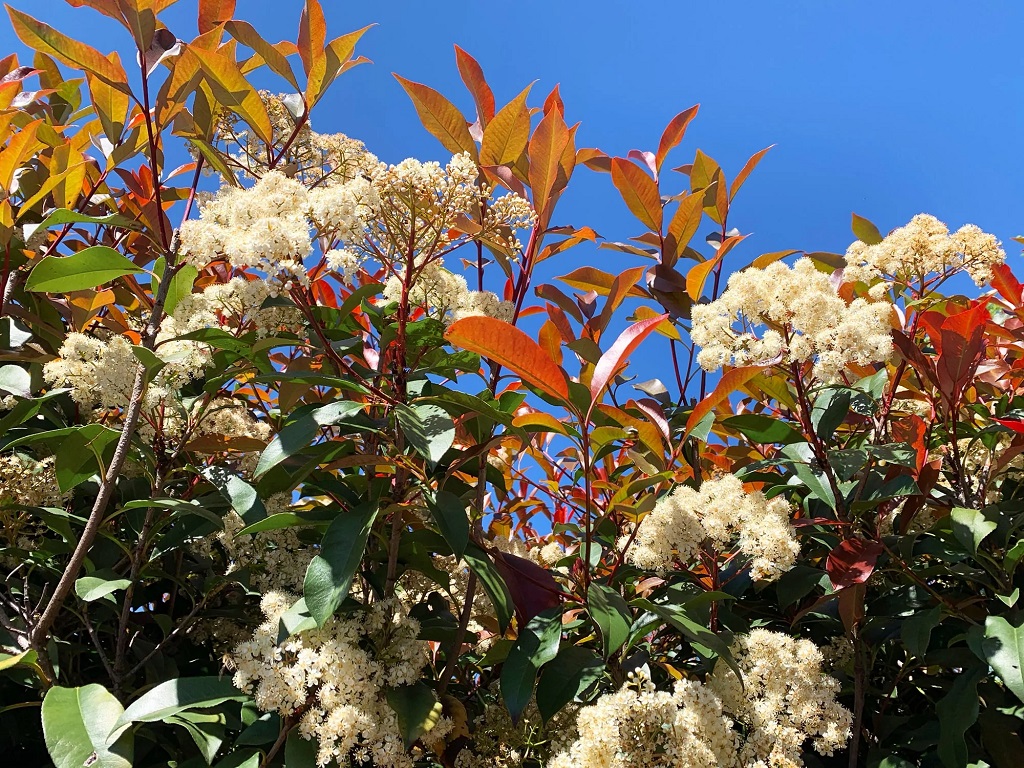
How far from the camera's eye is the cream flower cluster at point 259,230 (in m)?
1.44

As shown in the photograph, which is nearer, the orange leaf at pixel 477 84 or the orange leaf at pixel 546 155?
the orange leaf at pixel 546 155

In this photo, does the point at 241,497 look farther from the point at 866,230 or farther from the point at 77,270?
the point at 866,230

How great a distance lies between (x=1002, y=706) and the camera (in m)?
1.67

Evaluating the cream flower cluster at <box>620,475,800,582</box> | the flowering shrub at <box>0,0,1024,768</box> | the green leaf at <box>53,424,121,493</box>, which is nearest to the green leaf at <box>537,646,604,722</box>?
the flowering shrub at <box>0,0,1024,768</box>

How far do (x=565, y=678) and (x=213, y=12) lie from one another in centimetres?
197

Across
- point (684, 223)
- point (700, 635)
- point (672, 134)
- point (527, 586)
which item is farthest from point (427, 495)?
point (672, 134)

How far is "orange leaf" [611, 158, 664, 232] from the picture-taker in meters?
2.28

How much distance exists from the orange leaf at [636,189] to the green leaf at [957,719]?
4.89 ft

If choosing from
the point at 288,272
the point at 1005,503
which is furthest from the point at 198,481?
the point at 1005,503

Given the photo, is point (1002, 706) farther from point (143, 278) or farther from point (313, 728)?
point (143, 278)

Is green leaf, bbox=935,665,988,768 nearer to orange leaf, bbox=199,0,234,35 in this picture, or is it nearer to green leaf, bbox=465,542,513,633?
green leaf, bbox=465,542,513,633

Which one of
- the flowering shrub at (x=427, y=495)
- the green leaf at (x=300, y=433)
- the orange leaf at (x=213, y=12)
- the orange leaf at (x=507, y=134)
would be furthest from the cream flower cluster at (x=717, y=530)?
the orange leaf at (x=213, y=12)

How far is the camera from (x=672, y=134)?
105 inches

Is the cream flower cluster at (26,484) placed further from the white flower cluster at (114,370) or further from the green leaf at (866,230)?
the green leaf at (866,230)
